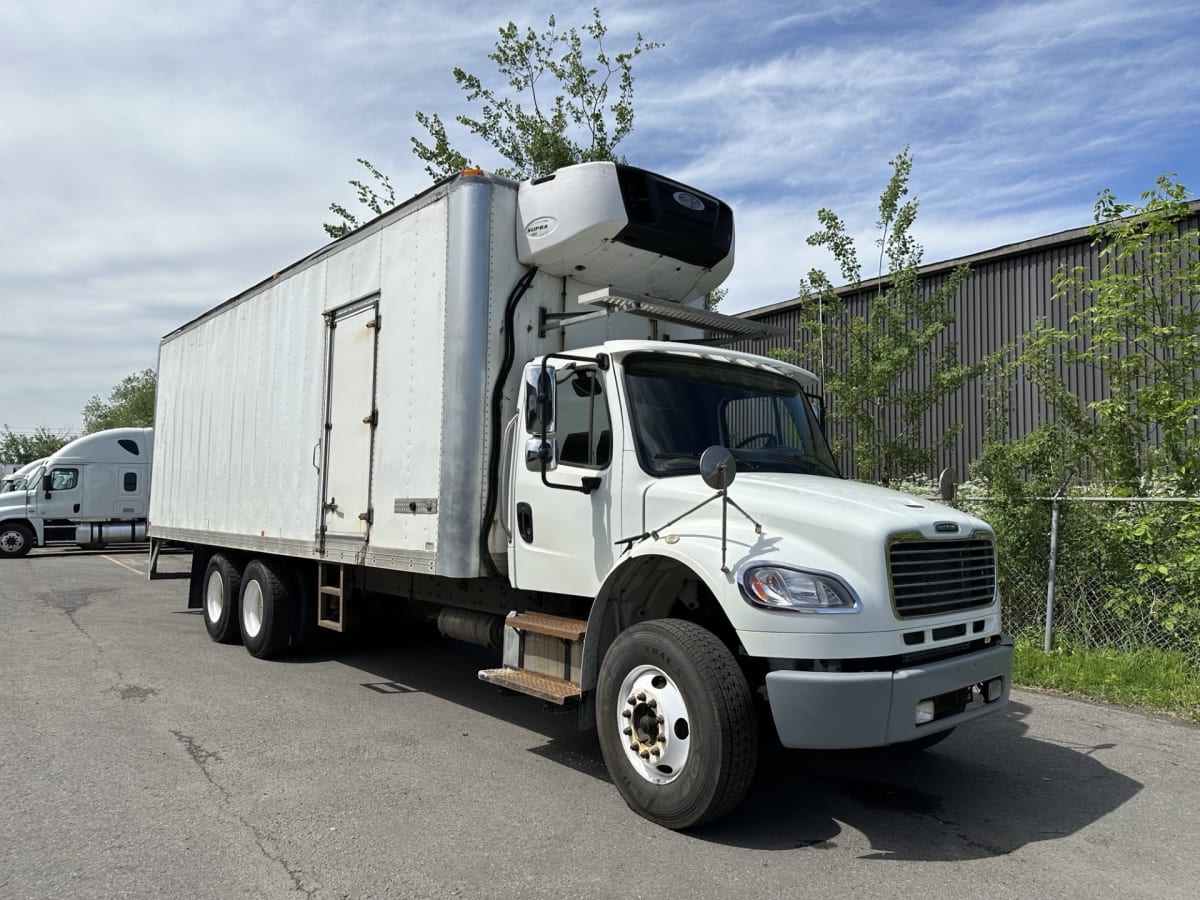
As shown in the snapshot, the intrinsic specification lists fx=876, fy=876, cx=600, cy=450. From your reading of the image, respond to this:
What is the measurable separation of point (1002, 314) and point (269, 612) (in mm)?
13594

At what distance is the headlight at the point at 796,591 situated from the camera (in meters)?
4.05

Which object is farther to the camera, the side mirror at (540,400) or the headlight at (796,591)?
the side mirror at (540,400)

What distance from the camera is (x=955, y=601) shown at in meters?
4.57

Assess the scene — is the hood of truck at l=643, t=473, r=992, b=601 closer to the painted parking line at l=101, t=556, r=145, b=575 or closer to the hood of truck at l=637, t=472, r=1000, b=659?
the hood of truck at l=637, t=472, r=1000, b=659

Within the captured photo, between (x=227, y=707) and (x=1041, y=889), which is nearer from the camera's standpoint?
(x=1041, y=889)

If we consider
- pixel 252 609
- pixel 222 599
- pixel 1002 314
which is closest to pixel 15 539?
pixel 222 599

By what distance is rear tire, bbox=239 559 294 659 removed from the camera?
8531 millimetres

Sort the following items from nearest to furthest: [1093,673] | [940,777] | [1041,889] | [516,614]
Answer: [1041,889]
[940,777]
[516,614]
[1093,673]

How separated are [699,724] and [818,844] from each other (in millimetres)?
862

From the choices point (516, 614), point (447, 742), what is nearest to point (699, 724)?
point (516, 614)

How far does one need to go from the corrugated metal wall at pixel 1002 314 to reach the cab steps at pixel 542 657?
10.0 meters

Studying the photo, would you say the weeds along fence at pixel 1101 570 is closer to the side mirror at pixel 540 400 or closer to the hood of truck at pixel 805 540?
the hood of truck at pixel 805 540

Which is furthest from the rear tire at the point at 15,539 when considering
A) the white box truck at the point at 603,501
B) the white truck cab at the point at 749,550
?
the white truck cab at the point at 749,550

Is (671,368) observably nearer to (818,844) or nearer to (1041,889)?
(818,844)
